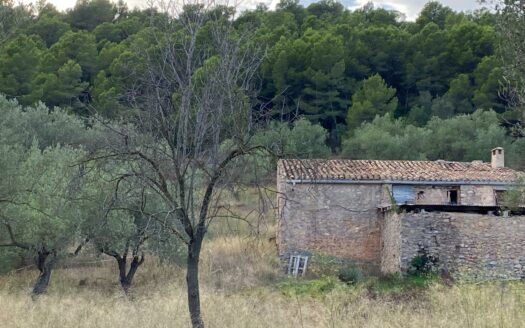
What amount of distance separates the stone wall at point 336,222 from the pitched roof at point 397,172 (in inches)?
13.6

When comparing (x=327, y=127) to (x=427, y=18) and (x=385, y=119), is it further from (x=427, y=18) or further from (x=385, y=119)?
(x=427, y=18)

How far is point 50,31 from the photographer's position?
38906 mm

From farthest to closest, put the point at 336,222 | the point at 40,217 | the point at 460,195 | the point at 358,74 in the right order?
the point at 358,74
the point at 460,195
the point at 336,222
the point at 40,217

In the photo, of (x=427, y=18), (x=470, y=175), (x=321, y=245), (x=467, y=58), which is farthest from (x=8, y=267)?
(x=427, y=18)

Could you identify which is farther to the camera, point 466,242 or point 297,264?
point 297,264

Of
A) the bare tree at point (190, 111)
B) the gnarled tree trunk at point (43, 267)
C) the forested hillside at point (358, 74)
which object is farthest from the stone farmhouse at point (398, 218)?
the bare tree at point (190, 111)

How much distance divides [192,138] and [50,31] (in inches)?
1378

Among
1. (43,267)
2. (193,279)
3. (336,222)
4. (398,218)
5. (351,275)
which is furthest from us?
(336,222)

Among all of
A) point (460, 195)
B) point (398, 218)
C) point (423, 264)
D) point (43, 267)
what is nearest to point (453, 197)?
point (460, 195)

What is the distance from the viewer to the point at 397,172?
67.9 ft

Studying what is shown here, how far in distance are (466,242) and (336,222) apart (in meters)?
4.23

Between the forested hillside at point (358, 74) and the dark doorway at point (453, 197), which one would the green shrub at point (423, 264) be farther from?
the forested hillside at point (358, 74)

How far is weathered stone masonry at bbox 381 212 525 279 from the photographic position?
17266 mm

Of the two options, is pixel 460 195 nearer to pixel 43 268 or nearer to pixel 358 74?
pixel 43 268
